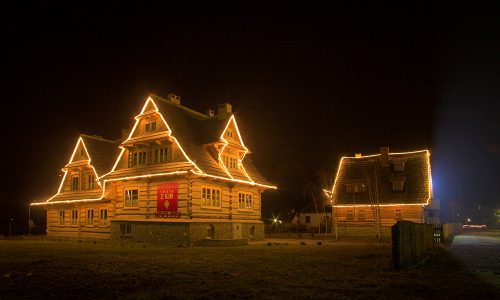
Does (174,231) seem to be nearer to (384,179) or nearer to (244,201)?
(244,201)

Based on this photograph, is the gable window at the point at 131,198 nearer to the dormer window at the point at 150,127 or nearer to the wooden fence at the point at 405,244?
the dormer window at the point at 150,127

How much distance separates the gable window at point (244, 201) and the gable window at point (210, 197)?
151 inches

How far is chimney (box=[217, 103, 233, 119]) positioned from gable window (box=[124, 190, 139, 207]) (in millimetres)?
9873

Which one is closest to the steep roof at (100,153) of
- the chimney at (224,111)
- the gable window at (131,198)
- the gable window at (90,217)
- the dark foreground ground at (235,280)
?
the gable window at (90,217)

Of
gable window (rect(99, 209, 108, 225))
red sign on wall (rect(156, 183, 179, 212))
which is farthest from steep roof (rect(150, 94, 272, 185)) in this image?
gable window (rect(99, 209, 108, 225))

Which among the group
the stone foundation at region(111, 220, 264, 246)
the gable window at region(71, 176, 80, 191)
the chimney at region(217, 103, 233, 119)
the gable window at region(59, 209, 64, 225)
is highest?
the chimney at region(217, 103, 233, 119)

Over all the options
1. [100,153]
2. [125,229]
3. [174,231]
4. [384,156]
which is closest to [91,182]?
[100,153]

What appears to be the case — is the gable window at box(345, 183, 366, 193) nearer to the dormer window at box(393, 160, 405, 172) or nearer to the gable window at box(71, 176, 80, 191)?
the dormer window at box(393, 160, 405, 172)

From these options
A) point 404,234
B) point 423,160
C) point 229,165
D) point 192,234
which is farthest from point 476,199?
point 404,234

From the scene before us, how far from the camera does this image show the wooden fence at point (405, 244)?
602 inches

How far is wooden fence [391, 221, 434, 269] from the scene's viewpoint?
15281 millimetres

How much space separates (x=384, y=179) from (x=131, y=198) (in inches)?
1142

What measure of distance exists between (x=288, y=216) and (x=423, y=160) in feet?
119

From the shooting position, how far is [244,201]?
4091cm
